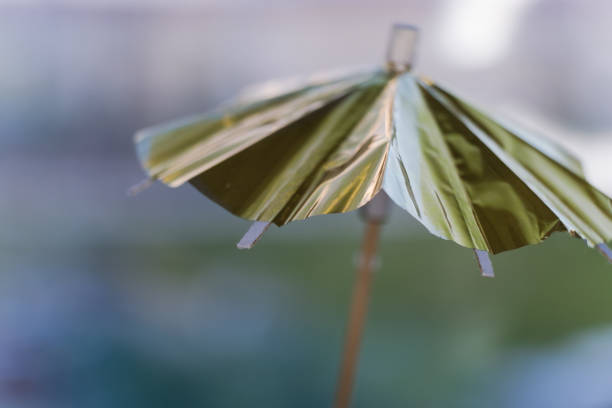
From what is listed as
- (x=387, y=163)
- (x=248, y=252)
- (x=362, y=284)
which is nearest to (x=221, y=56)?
(x=248, y=252)

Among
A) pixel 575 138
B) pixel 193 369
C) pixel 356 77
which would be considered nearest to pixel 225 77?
pixel 193 369

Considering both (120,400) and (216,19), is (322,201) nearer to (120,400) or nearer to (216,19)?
(120,400)

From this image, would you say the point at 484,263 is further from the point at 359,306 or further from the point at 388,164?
the point at 359,306

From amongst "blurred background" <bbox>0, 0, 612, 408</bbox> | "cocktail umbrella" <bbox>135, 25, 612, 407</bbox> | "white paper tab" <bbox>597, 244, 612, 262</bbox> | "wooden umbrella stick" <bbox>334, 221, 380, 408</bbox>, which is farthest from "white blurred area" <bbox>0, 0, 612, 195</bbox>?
"white paper tab" <bbox>597, 244, 612, 262</bbox>

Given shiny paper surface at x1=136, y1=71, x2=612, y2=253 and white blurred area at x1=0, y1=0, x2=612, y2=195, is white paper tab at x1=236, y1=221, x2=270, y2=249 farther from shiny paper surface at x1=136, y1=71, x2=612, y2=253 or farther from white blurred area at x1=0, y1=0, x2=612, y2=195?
white blurred area at x1=0, y1=0, x2=612, y2=195

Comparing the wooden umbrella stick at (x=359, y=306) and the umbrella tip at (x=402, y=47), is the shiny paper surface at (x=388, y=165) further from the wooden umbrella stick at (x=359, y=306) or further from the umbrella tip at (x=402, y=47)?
the wooden umbrella stick at (x=359, y=306)

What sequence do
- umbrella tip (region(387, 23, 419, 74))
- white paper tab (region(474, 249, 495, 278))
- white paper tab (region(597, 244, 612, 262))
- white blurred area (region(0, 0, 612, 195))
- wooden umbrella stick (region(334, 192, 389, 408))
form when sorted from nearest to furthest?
white paper tab (region(474, 249, 495, 278)) < white paper tab (region(597, 244, 612, 262)) < umbrella tip (region(387, 23, 419, 74)) < wooden umbrella stick (region(334, 192, 389, 408)) < white blurred area (region(0, 0, 612, 195))
